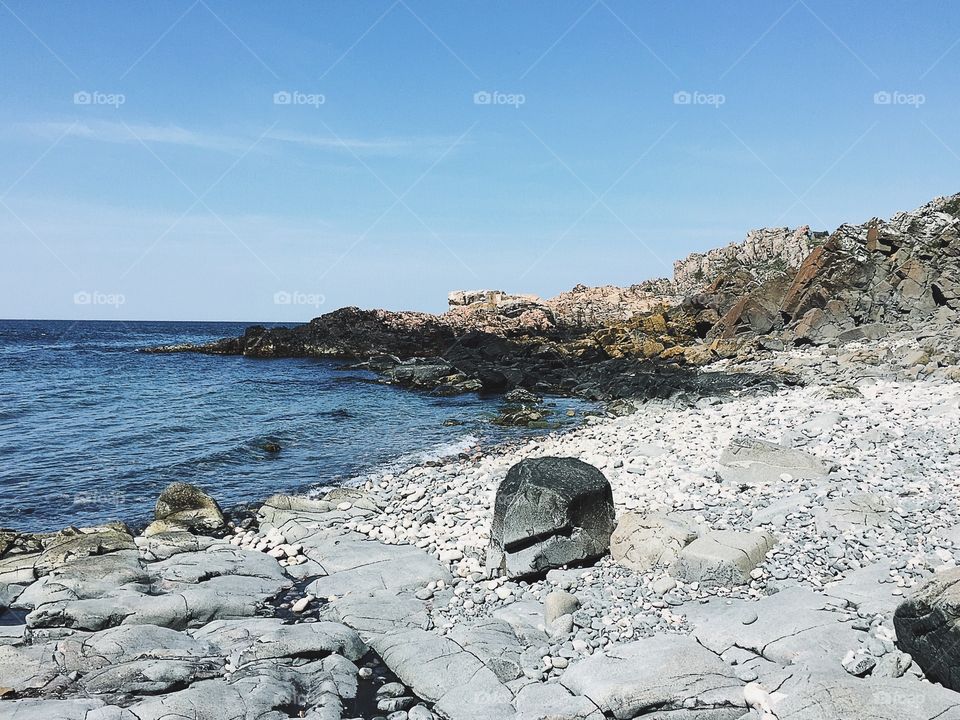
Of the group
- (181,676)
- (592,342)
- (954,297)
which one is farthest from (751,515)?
(592,342)

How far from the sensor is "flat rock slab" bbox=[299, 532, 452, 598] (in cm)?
1109

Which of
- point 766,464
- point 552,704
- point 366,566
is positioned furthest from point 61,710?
point 766,464

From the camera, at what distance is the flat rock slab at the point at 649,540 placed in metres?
9.86

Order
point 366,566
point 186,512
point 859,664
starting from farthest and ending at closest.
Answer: point 186,512, point 366,566, point 859,664

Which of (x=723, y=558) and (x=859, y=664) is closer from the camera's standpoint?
(x=859, y=664)

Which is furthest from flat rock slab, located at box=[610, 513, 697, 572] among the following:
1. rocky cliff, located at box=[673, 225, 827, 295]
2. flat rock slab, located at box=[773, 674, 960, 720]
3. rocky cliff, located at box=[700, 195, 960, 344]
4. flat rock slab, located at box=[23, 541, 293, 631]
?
rocky cliff, located at box=[673, 225, 827, 295]

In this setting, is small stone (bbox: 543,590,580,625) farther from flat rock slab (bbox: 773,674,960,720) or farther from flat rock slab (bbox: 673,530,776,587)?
flat rock slab (bbox: 773,674,960,720)

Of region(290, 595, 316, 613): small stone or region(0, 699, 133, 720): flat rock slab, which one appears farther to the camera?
region(290, 595, 316, 613): small stone

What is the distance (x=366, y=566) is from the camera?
38.9 feet

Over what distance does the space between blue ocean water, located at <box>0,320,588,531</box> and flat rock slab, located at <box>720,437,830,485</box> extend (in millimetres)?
11040

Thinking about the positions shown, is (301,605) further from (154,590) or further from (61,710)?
(61,710)

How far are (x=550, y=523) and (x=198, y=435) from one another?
20.2 meters

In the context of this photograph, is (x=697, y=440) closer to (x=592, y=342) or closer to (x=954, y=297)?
(x=954, y=297)

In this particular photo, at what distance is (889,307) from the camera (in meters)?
34.1
